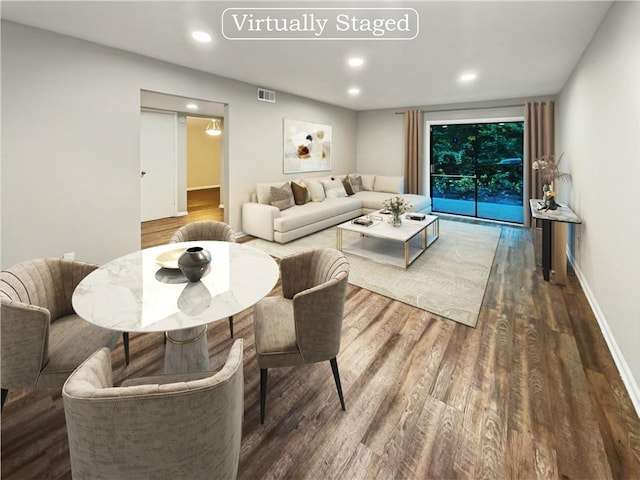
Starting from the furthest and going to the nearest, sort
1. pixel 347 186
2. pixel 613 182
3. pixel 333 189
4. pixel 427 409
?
pixel 347 186 < pixel 333 189 < pixel 613 182 < pixel 427 409

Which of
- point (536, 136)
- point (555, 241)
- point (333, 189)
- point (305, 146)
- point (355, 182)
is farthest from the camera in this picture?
point (355, 182)

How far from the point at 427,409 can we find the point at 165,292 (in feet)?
4.90

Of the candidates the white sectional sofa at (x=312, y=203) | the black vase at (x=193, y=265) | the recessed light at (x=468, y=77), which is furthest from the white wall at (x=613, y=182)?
the white sectional sofa at (x=312, y=203)

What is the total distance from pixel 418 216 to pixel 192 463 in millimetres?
4359

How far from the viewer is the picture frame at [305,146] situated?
5.79 metres

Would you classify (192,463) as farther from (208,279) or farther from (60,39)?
(60,39)

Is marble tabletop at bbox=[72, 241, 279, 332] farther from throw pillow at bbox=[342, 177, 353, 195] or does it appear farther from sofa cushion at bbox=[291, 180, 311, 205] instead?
throw pillow at bbox=[342, 177, 353, 195]

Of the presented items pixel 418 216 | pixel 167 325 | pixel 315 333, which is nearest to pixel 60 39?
pixel 167 325

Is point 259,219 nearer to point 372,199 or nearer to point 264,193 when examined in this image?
point 264,193

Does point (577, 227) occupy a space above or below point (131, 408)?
above

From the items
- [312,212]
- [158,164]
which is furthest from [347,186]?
[158,164]

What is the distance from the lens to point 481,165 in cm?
659

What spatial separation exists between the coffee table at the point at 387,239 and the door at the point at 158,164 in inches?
160

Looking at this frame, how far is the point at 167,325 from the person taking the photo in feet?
3.81
